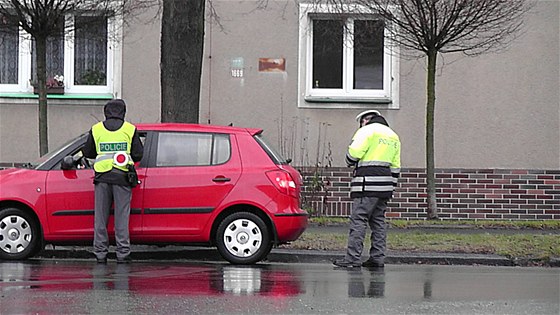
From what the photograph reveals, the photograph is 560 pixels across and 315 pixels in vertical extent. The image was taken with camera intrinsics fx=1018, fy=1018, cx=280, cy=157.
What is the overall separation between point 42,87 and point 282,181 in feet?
20.0

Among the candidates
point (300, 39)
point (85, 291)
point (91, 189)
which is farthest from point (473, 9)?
point (85, 291)

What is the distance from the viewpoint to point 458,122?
683 inches

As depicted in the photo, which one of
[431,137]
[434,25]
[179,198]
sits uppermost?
[434,25]

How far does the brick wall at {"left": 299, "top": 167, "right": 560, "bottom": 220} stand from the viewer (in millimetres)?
17203

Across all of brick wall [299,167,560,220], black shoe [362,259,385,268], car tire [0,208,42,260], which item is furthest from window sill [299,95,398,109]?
car tire [0,208,42,260]

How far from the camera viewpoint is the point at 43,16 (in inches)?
586

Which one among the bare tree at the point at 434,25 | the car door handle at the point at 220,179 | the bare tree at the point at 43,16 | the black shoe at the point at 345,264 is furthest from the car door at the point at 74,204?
the bare tree at the point at 434,25

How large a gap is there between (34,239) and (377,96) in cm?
794

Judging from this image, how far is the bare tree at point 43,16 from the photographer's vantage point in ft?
48.5

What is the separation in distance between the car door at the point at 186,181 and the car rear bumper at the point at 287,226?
2.09ft

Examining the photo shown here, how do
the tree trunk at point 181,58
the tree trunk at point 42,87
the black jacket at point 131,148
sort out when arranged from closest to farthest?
the black jacket at point 131,148
the tree trunk at point 181,58
the tree trunk at point 42,87

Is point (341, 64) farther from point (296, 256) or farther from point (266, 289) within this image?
point (266, 289)

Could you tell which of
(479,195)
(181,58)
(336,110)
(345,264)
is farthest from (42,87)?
(479,195)

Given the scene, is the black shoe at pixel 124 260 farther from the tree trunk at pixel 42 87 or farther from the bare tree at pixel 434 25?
the bare tree at pixel 434 25
